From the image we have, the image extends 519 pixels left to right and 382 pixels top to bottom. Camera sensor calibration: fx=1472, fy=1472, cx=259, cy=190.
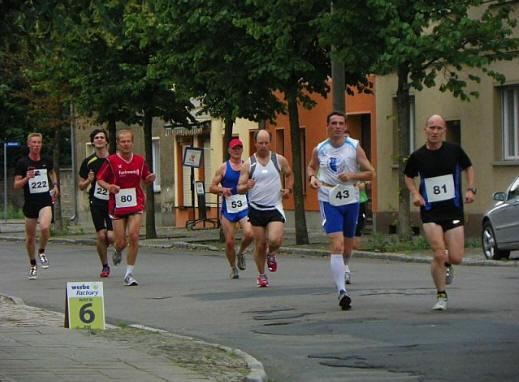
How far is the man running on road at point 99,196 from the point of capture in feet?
68.8

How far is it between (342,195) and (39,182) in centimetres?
800

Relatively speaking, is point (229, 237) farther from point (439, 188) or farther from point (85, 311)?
point (85, 311)

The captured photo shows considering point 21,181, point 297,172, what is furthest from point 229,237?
point 297,172

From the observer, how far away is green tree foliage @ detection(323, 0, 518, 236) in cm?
2536

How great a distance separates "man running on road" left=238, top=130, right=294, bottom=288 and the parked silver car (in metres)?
5.68

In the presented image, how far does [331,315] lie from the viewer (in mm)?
13844

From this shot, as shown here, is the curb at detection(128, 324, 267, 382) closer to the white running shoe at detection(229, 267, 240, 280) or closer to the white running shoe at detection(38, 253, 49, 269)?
the white running shoe at detection(229, 267, 240, 280)

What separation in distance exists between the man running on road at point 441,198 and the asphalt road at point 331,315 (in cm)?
49

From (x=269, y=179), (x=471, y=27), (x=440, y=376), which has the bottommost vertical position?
(x=440, y=376)

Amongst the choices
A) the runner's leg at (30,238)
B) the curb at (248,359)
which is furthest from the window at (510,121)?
the curb at (248,359)

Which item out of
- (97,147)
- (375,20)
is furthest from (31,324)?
(375,20)

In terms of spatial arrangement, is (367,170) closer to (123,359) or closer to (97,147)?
(123,359)

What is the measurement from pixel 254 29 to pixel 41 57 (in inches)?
703

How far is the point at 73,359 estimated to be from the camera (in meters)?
10.5
